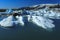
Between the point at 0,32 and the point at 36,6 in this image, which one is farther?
the point at 36,6

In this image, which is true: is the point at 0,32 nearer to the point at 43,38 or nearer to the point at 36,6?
the point at 43,38

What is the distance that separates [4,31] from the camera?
6859 mm

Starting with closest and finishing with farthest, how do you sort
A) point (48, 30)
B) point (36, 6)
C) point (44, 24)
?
1. point (48, 30)
2. point (44, 24)
3. point (36, 6)

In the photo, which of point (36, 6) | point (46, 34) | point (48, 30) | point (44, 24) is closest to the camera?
point (46, 34)

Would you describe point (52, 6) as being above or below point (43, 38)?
above

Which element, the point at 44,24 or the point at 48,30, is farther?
the point at 44,24

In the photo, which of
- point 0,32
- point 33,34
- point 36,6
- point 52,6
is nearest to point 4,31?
point 0,32

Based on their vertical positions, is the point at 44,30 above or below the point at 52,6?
below

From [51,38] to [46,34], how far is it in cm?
56

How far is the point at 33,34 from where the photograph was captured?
621 centimetres

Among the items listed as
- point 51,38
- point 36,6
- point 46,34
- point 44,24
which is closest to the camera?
point 51,38

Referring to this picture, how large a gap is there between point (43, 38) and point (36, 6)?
1223 cm

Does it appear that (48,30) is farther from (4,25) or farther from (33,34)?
(4,25)

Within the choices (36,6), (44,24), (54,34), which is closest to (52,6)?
(36,6)
